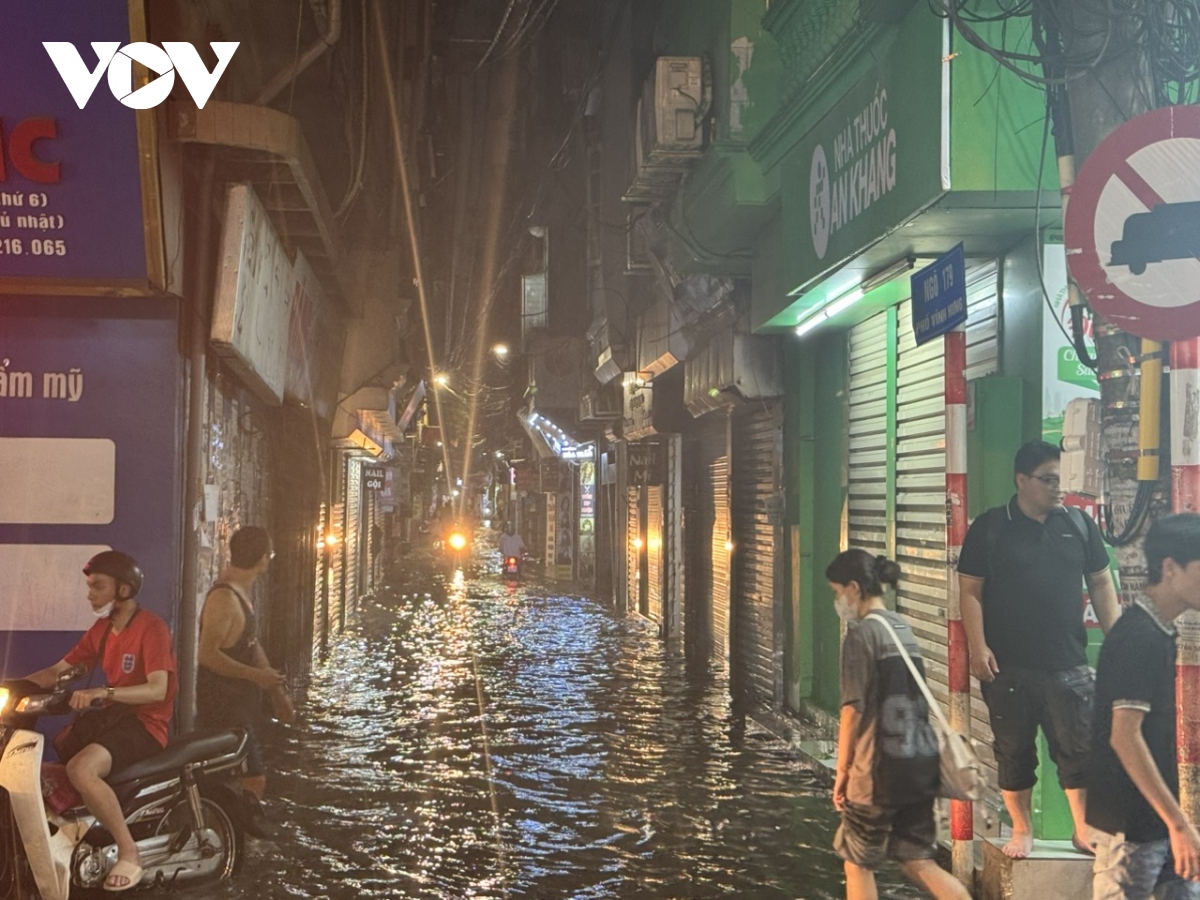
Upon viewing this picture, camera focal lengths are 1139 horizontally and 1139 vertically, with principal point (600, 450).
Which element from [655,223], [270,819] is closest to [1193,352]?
[270,819]

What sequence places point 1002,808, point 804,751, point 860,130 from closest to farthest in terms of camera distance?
point 1002,808 → point 860,130 → point 804,751

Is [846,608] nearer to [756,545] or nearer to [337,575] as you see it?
[756,545]

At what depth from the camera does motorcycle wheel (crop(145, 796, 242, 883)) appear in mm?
6484

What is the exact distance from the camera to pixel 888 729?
514 centimetres

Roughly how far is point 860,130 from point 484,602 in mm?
19894

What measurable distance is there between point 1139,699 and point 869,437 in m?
6.48

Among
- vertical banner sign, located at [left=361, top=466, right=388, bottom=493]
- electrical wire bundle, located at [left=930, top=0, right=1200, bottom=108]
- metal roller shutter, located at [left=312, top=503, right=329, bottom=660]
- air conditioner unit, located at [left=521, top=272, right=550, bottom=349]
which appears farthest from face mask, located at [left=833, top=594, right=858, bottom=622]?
air conditioner unit, located at [left=521, top=272, right=550, bottom=349]

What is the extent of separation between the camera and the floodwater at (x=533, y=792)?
6980mm

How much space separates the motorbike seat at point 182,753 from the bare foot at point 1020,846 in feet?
14.4

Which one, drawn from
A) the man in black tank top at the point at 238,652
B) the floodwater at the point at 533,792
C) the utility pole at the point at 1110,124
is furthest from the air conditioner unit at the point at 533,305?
the utility pole at the point at 1110,124

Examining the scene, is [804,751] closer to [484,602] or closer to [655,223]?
[655,223]

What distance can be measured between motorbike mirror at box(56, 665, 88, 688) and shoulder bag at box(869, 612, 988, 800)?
13.6ft

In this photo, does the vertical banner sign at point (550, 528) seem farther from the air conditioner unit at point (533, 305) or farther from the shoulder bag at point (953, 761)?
the shoulder bag at point (953, 761)

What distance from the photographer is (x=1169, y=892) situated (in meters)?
4.20
